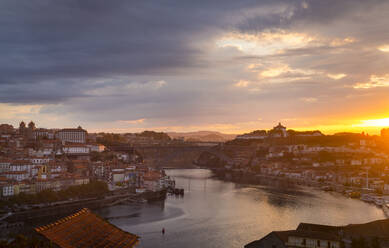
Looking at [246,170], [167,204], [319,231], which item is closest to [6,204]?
[167,204]

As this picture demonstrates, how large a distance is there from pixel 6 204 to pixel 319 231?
1172 centimetres

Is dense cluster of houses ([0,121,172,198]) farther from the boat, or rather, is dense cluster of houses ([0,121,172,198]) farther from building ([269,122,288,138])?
building ([269,122,288,138])

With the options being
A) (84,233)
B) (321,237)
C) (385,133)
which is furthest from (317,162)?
(84,233)

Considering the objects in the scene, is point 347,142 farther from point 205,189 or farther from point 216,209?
point 216,209

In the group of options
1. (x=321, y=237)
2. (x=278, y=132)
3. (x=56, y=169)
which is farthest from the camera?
(x=278, y=132)

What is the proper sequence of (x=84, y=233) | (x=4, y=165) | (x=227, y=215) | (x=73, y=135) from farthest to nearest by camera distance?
(x=73, y=135), (x=4, y=165), (x=227, y=215), (x=84, y=233)

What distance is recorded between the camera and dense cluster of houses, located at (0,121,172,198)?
754 inches

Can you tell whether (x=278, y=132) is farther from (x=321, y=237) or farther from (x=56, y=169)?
(x=321, y=237)

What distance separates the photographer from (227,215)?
52.8 ft

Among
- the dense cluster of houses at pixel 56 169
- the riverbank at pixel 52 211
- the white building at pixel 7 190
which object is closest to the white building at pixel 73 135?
the dense cluster of houses at pixel 56 169

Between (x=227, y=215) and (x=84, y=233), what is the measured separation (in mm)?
12284

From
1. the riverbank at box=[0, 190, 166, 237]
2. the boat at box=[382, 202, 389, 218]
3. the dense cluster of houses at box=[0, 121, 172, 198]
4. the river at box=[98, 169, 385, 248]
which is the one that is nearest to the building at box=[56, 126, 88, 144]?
the dense cluster of houses at box=[0, 121, 172, 198]

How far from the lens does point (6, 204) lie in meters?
15.4

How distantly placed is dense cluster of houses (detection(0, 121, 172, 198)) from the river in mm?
3310
